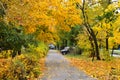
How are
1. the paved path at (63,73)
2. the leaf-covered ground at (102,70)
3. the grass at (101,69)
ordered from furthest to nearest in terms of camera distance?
1. the grass at (101,69)
2. the leaf-covered ground at (102,70)
3. the paved path at (63,73)

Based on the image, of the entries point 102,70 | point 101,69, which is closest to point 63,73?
point 102,70

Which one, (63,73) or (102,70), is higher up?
(63,73)

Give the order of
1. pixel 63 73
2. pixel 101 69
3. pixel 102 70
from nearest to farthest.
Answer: pixel 63 73, pixel 102 70, pixel 101 69

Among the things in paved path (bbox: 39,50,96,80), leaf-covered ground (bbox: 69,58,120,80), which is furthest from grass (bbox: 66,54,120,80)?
paved path (bbox: 39,50,96,80)

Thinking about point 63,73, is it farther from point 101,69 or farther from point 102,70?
point 101,69

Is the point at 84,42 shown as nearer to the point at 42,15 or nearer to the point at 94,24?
the point at 94,24

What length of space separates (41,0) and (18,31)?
264cm

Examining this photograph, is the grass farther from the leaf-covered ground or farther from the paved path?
the paved path

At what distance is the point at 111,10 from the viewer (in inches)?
1303

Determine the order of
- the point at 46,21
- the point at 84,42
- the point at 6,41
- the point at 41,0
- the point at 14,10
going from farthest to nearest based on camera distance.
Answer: the point at 84,42 < the point at 46,21 < the point at 41,0 < the point at 6,41 < the point at 14,10

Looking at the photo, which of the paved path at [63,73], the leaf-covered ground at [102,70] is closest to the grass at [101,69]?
the leaf-covered ground at [102,70]

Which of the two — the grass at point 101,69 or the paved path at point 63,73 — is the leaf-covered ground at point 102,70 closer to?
the grass at point 101,69

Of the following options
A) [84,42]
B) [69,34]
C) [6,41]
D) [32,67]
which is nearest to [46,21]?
[6,41]

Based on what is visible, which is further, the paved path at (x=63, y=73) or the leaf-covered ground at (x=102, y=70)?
the leaf-covered ground at (x=102, y=70)
